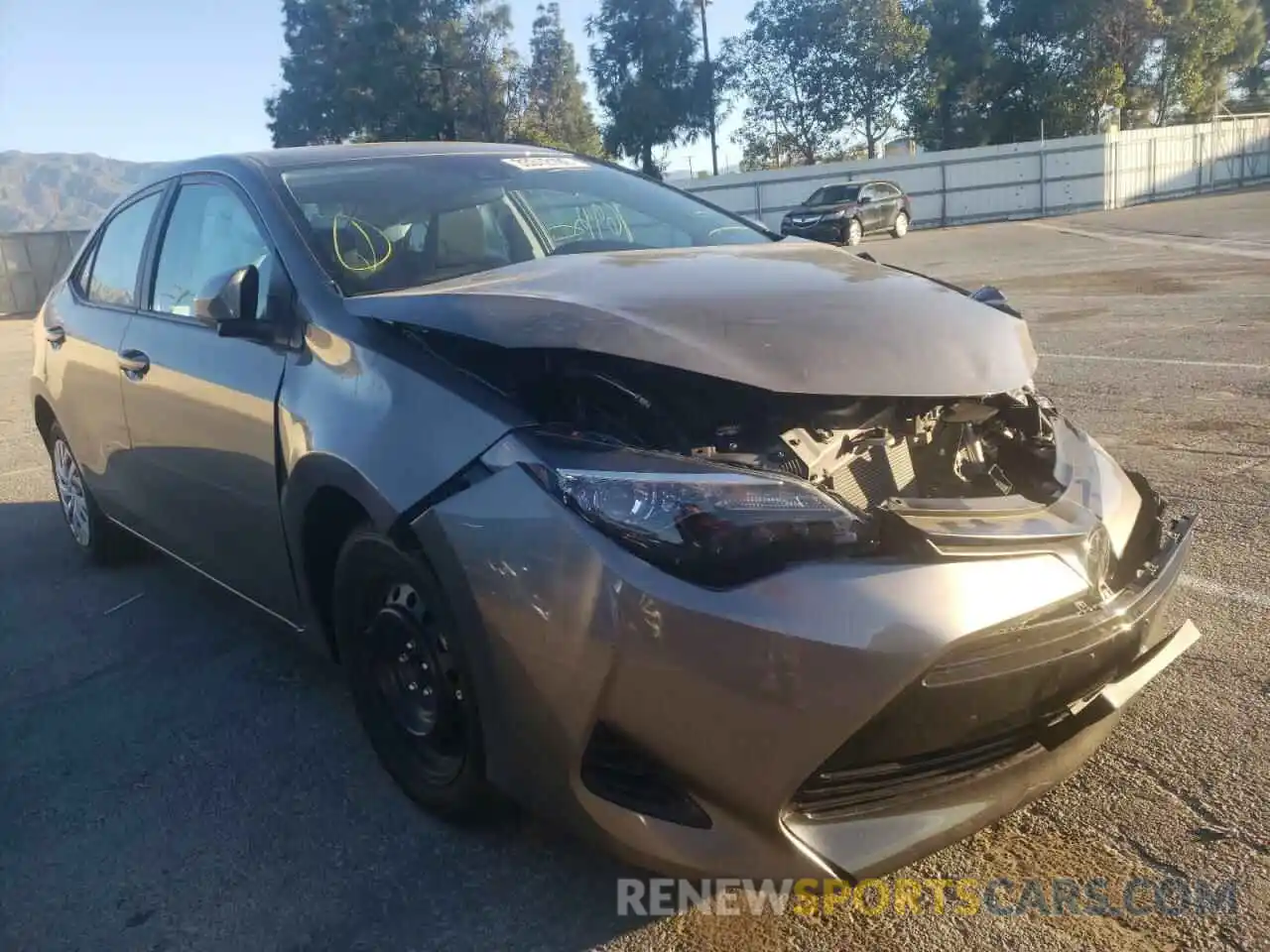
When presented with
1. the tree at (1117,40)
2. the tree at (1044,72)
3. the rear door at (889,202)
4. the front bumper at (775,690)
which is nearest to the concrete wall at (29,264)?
the rear door at (889,202)

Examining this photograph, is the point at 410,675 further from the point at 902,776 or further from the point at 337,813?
the point at 902,776

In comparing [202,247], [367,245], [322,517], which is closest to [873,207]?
[202,247]

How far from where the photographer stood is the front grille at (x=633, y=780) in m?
2.09

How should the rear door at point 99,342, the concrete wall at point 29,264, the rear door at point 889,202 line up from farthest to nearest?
the rear door at point 889,202, the concrete wall at point 29,264, the rear door at point 99,342

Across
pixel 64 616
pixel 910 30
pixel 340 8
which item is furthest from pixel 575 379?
pixel 340 8

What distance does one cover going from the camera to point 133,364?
3.91 meters

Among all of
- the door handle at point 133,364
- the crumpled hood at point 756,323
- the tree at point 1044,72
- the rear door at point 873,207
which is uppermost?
the tree at point 1044,72

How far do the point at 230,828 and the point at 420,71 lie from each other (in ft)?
159

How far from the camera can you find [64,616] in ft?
14.9

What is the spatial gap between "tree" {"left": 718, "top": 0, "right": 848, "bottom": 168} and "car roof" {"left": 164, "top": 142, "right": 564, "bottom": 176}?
1791 inches

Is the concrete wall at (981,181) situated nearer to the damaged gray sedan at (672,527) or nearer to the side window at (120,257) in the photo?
the side window at (120,257)

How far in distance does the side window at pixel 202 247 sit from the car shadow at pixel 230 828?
49.2 inches

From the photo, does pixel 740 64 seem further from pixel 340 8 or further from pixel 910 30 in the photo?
pixel 340 8

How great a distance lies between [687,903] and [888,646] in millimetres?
828
